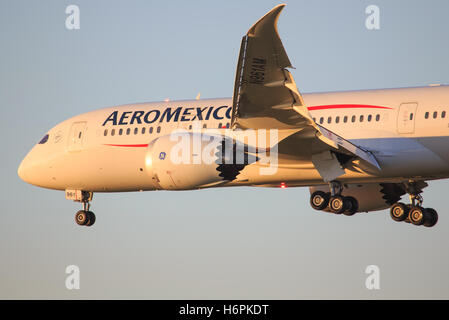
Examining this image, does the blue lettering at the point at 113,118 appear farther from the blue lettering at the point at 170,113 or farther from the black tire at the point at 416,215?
the black tire at the point at 416,215

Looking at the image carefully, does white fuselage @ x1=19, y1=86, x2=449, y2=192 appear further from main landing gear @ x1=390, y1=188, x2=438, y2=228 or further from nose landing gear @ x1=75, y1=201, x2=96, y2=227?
main landing gear @ x1=390, y1=188, x2=438, y2=228

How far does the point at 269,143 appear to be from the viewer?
3097 cm

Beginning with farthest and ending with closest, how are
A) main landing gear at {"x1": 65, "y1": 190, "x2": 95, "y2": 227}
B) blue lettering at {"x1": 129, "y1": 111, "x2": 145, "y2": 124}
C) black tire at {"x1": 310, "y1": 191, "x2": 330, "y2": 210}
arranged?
main landing gear at {"x1": 65, "y1": 190, "x2": 95, "y2": 227} < blue lettering at {"x1": 129, "y1": 111, "x2": 145, "y2": 124} < black tire at {"x1": 310, "y1": 191, "x2": 330, "y2": 210}

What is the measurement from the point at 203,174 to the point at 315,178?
13.2ft

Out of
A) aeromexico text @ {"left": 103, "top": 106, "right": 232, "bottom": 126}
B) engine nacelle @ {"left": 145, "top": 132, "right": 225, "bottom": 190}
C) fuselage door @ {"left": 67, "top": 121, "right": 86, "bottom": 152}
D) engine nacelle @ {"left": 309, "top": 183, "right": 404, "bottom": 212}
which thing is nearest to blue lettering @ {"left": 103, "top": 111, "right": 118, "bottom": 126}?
aeromexico text @ {"left": 103, "top": 106, "right": 232, "bottom": 126}

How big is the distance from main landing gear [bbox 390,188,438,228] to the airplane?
0.04 meters

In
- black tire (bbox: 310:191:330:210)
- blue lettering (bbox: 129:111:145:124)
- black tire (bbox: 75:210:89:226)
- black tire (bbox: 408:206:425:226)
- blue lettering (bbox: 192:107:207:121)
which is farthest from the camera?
black tire (bbox: 75:210:89:226)

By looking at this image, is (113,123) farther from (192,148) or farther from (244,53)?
(244,53)

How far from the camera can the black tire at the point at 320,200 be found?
34.9 m

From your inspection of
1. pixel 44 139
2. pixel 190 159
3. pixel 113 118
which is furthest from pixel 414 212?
pixel 44 139

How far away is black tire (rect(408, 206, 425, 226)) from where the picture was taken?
118 feet

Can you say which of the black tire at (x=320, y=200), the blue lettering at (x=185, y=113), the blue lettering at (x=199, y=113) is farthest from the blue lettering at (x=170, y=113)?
the black tire at (x=320, y=200)

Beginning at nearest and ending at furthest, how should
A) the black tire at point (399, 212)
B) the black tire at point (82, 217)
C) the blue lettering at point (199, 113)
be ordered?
1. the blue lettering at point (199, 113)
2. the black tire at point (399, 212)
3. the black tire at point (82, 217)

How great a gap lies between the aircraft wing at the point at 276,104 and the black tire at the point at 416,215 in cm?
404
